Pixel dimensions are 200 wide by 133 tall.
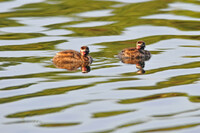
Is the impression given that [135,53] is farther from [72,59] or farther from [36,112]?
[36,112]

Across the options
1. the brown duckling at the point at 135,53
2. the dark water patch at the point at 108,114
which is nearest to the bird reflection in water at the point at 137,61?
the brown duckling at the point at 135,53

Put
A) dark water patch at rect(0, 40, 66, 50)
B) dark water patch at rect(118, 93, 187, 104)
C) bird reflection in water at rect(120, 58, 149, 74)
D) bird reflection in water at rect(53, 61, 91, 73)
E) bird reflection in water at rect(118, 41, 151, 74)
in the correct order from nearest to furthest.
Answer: dark water patch at rect(118, 93, 187, 104) < bird reflection in water at rect(53, 61, 91, 73) < bird reflection in water at rect(120, 58, 149, 74) < bird reflection in water at rect(118, 41, 151, 74) < dark water patch at rect(0, 40, 66, 50)

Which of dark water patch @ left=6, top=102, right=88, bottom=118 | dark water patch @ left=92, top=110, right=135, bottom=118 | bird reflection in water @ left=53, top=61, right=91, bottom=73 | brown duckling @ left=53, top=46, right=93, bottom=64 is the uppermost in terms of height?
brown duckling @ left=53, top=46, right=93, bottom=64

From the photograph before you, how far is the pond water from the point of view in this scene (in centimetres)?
997

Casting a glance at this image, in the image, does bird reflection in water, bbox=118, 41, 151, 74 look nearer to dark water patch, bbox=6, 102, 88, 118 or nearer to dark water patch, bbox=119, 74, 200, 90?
dark water patch, bbox=119, 74, 200, 90

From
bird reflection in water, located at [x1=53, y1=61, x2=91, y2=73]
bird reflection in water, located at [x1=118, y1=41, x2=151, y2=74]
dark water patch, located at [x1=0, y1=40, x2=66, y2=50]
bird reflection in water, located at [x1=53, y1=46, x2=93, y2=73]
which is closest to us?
bird reflection in water, located at [x1=53, y1=61, x2=91, y2=73]

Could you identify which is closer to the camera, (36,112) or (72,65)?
(36,112)

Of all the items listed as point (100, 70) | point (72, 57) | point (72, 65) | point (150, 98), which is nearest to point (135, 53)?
point (72, 57)

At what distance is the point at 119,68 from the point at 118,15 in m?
7.61

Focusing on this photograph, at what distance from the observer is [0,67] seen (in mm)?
14125

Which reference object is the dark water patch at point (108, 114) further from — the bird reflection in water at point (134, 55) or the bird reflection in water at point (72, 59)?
the bird reflection in water at point (134, 55)

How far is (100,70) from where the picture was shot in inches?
540

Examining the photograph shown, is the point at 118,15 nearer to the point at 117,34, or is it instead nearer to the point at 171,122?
the point at 117,34

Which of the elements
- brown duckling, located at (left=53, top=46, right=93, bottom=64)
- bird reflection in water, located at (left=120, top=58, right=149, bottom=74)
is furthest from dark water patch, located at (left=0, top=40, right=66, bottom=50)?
bird reflection in water, located at (left=120, top=58, right=149, bottom=74)
